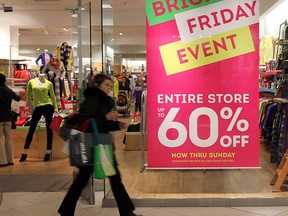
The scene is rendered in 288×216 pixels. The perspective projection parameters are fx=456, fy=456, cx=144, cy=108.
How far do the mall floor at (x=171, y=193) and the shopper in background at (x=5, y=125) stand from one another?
1.81 ft

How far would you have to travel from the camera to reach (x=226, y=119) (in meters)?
4.78

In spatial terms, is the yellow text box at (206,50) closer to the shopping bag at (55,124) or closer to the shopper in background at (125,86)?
the shopping bag at (55,124)

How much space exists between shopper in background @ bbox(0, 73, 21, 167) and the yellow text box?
10.1 feet

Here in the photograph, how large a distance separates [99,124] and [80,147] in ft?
0.82

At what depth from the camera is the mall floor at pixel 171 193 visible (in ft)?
14.4

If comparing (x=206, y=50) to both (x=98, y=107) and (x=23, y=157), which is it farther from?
(x=23, y=157)

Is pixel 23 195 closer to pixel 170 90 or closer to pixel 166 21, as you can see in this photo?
pixel 170 90

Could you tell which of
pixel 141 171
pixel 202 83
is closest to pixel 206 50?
pixel 202 83

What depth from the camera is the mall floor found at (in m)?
4.40

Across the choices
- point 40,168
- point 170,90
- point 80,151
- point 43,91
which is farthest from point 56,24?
point 80,151

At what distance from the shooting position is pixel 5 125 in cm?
694

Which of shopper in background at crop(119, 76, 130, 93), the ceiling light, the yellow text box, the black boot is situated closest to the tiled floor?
the yellow text box

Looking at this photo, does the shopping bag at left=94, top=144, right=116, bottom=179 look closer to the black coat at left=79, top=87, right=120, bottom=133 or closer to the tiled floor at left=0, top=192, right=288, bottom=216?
the black coat at left=79, top=87, right=120, bottom=133

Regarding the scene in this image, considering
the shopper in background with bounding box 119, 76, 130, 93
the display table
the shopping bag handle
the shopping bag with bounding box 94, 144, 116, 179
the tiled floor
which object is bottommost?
the tiled floor
